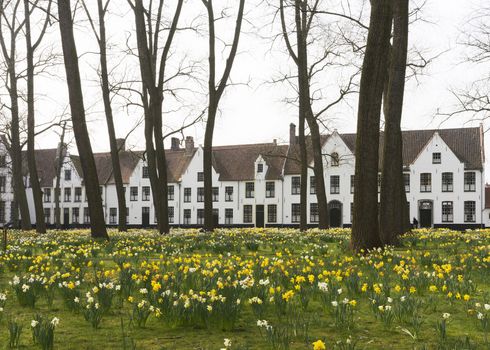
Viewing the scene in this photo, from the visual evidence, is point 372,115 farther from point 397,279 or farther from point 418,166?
point 418,166

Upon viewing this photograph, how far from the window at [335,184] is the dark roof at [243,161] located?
5.78 m

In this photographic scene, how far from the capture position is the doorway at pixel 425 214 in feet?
182

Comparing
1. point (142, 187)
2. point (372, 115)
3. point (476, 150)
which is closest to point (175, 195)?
point (142, 187)

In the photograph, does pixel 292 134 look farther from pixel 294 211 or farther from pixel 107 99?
pixel 107 99

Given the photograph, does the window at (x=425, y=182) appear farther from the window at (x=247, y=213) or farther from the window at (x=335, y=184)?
the window at (x=247, y=213)

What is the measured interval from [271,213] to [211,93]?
40.5m

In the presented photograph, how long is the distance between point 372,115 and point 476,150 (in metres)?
49.0

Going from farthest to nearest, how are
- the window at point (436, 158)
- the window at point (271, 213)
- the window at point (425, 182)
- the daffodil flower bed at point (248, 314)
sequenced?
the window at point (271, 213)
the window at point (425, 182)
the window at point (436, 158)
the daffodil flower bed at point (248, 314)

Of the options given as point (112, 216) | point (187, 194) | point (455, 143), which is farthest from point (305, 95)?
point (112, 216)

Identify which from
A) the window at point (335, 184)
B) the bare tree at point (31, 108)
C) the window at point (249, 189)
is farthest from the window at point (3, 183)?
the bare tree at point (31, 108)

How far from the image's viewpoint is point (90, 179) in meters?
14.9

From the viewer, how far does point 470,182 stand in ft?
177

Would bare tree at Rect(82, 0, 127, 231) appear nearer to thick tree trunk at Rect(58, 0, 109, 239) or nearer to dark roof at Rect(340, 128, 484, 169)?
thick tree trunk at Rect(58, 0, 109, 239)

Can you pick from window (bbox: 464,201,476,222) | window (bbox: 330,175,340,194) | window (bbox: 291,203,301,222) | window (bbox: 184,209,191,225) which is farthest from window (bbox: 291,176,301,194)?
window (bbox: 464,201,476,222)
